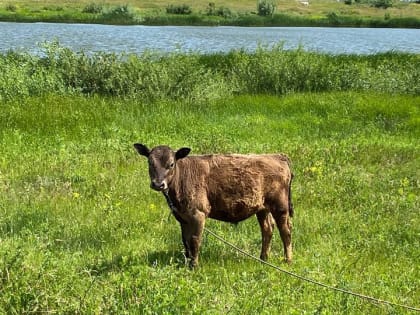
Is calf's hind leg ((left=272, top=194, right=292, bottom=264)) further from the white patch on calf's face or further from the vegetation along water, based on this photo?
the white patch on calf's face

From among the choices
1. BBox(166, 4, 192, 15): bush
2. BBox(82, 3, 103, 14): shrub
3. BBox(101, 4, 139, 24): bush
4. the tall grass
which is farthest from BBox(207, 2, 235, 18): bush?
the tall grass

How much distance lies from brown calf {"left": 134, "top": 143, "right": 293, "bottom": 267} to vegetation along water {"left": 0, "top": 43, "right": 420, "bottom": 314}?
46cm

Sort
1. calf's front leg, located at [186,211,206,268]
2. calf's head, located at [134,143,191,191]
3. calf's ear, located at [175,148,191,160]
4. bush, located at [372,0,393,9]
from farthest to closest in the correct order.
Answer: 1. bush, located at [372,0,393,9]
2. calf's front leg, located at [186,211,206,268]
3. calf's ear, located at [175,148,191,160]
4. calf's head, located at [134,143,191,191]

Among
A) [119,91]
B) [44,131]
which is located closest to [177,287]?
[44,131]

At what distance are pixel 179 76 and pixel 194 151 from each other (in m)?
7.23

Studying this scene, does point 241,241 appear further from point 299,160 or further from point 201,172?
point 299,160

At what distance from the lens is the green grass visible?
6281 millimetres

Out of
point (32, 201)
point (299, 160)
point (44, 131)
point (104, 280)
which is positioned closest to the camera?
point (104, 280)

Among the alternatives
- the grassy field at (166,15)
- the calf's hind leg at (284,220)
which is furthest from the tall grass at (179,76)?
the grassy field at (166,15)

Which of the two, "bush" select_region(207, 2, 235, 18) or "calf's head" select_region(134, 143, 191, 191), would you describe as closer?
"calf's head" select_region(134, 143, 191, 191)

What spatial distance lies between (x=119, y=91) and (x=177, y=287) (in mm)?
15044

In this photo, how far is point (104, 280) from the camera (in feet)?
22.3

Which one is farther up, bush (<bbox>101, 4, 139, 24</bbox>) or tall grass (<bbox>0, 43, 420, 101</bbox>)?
tall grass (<bbox>0, 43, 420, 101</bbox>)

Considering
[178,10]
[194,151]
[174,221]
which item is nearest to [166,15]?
[178,10]
